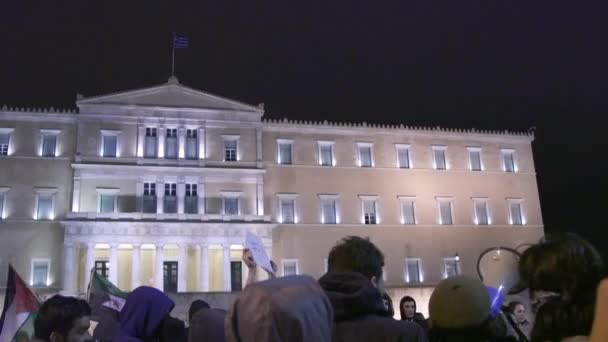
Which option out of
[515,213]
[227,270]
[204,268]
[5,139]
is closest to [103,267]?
[204,268]

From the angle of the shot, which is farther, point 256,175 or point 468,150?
point 468,150

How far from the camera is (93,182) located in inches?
1356

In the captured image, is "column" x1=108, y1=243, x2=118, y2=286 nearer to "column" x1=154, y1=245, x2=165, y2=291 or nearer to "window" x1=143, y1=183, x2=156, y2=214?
"column" x1=154, y1=245, x2=165, y2=291

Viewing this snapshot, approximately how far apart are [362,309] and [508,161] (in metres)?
42.0

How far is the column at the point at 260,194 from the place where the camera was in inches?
1428

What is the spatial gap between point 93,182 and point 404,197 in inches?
781

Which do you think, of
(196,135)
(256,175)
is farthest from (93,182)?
(256,175)

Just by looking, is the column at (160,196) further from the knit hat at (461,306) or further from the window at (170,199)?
the knit hat at (461,306)

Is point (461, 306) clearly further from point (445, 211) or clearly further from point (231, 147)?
point (445, 211)

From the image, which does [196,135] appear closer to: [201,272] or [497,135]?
[201,272]

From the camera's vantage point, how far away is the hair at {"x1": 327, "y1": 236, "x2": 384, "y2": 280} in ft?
11.8

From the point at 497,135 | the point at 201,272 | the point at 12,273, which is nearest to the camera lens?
the point at 12,273

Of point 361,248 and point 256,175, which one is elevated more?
point 256,175

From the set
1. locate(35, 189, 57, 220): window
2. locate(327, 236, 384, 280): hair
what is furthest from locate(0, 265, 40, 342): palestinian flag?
locate(35, 189, 57, 220): window
